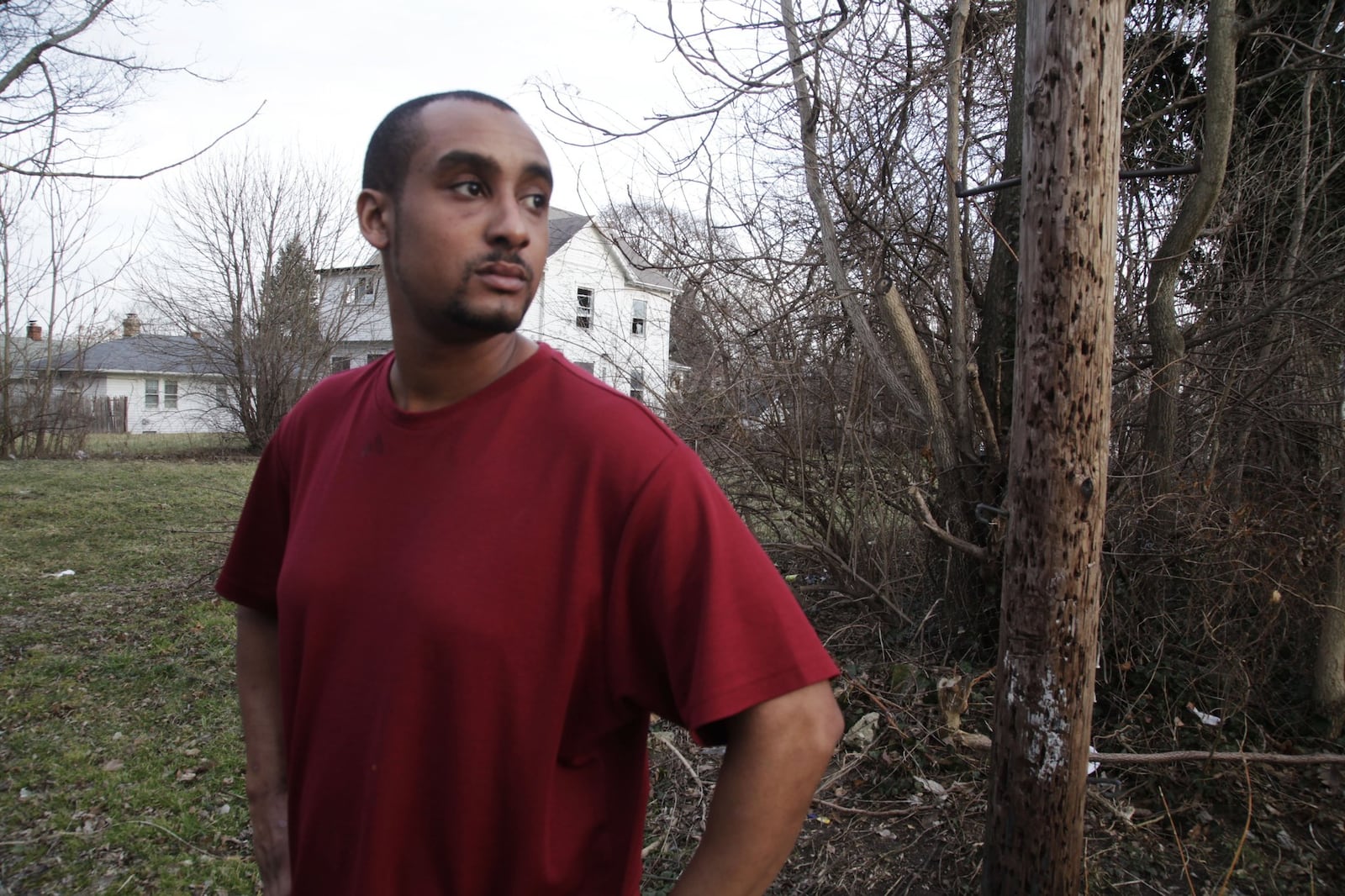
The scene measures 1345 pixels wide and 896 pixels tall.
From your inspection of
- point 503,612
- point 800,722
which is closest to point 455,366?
point 503,612

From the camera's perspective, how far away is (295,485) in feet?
5.28

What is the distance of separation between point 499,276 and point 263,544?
793mm

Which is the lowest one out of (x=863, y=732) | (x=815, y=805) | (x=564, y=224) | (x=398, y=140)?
(x=815, y=805)

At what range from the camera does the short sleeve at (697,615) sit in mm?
1090

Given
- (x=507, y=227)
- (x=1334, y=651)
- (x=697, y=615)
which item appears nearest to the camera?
(x=697, y=615)

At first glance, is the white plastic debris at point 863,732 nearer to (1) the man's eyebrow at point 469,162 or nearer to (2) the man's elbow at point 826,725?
(2) the man's elbow at point 826,725

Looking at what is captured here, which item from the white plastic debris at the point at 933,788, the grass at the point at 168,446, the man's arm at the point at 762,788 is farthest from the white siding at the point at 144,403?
the man's arm at the point at 762,788

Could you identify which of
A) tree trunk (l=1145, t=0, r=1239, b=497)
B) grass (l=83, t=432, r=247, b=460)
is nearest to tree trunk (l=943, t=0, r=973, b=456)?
tree trunk (l=1145, t=0, r=1239, b=497)

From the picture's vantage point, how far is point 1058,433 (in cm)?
291

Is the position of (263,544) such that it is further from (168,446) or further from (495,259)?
(168,446)

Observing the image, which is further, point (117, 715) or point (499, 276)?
point (117, 715)

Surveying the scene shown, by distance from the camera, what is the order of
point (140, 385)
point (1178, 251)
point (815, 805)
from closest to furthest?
1. point (815, 805)
2. point (1178, 251)
3. point (140, 385)

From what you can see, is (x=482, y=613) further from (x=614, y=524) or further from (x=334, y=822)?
(x=334, y=822)

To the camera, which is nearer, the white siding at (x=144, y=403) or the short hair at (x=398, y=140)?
the short hair at (x=398, y=140)
